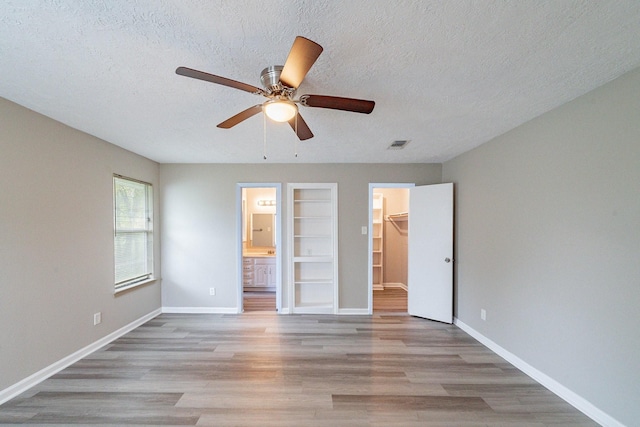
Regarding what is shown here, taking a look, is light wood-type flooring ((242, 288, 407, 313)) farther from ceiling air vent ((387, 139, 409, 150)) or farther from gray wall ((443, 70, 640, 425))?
ceiling air vent ((387, 139, 409, 150))

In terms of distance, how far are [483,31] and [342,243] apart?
10.7 ft

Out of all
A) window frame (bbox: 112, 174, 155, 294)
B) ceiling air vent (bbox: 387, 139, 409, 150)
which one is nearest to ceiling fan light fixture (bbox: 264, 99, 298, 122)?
ceiling air vent (bbox: 387, 139, 409, 150)

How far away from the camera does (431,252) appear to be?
155 inches

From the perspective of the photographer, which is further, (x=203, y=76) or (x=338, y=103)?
(x=338, y=103)

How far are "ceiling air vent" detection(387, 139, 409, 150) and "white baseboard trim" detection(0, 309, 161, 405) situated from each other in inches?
162

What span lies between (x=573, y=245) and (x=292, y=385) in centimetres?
260

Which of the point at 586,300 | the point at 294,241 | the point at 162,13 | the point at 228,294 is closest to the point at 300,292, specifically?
the point at 294,241

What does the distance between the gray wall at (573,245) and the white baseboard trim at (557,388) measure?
0.04 m

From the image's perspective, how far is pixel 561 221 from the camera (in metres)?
2.20

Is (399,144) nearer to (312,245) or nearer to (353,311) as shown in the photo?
(312,245)

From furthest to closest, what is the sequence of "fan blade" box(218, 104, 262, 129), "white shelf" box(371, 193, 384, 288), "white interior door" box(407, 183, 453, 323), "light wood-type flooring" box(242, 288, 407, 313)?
1. "white shelf" box(371, 193, 384, 288)
2. "light wood-type flooring" box(242, 288, 407, 313)
3. "white interior door" box(407, 183, 453, 323)
4. "fan blade" box(218, 104, 262, 129)

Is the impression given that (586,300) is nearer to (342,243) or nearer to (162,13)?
(342,243)

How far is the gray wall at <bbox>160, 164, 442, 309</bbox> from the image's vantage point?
4.22 metres

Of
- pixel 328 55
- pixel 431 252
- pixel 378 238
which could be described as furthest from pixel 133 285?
pixel 378 238
